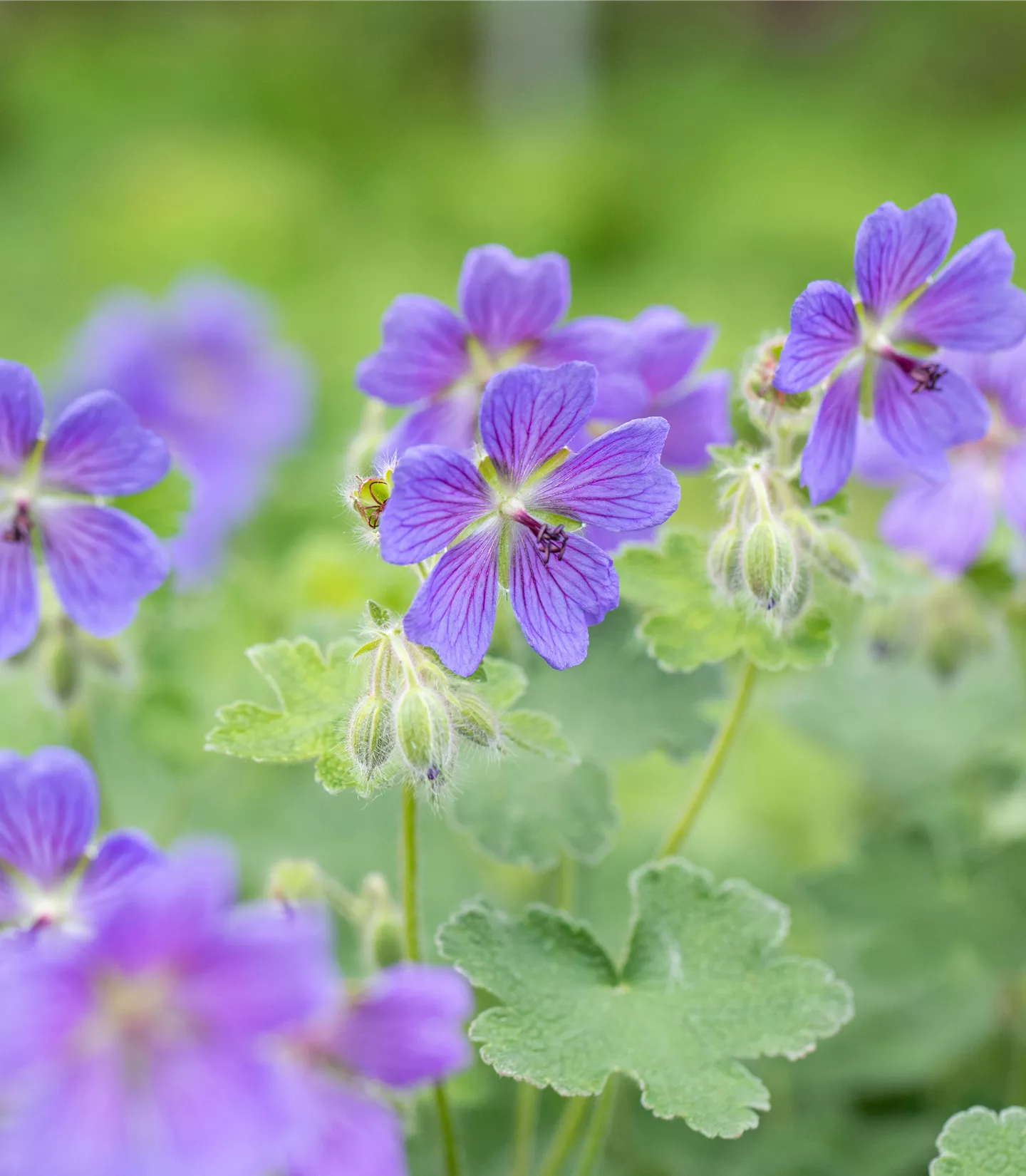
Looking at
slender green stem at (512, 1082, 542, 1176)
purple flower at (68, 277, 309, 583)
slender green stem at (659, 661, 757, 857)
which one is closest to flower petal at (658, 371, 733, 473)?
slender green stem at (659, 661, 757, 857)

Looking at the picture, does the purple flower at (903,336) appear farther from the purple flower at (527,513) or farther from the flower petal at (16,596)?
the flower petal at (16,596)

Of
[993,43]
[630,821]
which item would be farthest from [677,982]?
[993,43]

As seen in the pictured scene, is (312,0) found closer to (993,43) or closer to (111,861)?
(993,43)

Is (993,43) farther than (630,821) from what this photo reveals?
Yes

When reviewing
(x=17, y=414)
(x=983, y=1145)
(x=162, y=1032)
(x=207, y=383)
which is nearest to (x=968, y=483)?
(x=983, y=1145)

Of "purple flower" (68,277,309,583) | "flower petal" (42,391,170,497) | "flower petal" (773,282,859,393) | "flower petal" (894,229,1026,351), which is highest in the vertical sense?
"purple flower" (68,277,309,583)

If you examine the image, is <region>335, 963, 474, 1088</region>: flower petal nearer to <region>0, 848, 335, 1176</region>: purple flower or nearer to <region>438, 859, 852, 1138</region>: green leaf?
<region>0, 848, 335, 1176</region>: purple flower
